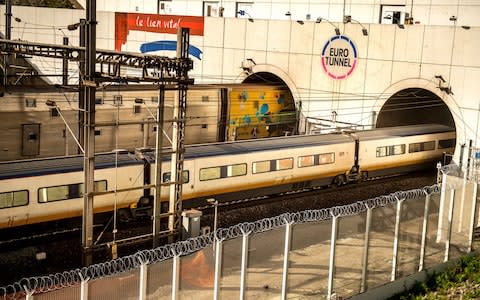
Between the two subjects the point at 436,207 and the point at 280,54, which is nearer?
the point at 436,207

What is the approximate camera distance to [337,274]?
1302cm

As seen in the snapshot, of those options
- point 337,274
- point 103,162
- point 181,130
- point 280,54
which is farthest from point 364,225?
point 280,54

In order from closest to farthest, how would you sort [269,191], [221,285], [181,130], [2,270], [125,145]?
1. [221,285]
2. [2,270]
3. [181,130]
4. [269,191]
5. [125,145]

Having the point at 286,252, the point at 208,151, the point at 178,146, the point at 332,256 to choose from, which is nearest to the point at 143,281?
the point at 286,252

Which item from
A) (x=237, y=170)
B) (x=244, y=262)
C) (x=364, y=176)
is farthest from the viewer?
(x=364, y=176)

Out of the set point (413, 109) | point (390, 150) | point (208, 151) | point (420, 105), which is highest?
point (420, 105)

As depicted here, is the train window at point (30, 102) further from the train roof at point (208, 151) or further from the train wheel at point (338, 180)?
the train wheel at point (338, 180)

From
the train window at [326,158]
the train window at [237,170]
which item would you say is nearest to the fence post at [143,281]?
the train window at [237,170]

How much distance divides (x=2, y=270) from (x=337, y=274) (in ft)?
28.9

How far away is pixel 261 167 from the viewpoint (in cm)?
2358

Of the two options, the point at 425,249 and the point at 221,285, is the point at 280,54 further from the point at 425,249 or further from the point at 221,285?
the point at 221,285

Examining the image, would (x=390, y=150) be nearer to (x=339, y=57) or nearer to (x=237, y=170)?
(x=339, y=57)

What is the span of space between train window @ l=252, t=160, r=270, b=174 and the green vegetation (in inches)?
349

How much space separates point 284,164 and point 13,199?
10154 mm
